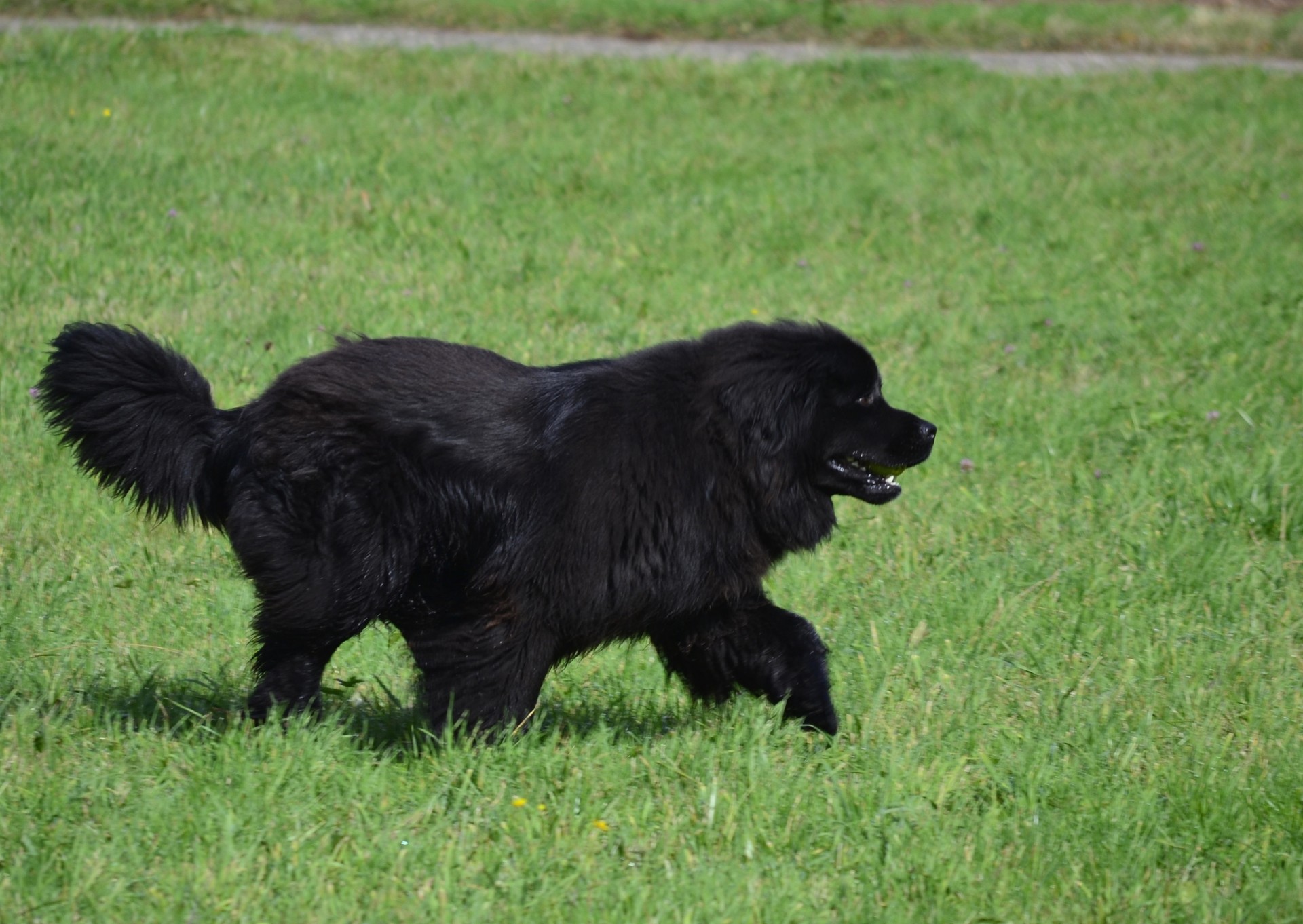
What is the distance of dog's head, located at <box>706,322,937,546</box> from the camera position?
3.90m

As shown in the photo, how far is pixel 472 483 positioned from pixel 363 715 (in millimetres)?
965

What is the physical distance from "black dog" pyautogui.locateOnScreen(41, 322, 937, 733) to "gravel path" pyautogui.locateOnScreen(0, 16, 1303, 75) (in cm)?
922

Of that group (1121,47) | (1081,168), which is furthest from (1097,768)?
(1121,47)

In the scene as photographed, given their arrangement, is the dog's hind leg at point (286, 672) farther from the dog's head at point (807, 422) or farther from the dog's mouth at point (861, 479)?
the dog's mouth at point (861, 479)

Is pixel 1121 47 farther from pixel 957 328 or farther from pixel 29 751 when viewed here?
pixel 29 751

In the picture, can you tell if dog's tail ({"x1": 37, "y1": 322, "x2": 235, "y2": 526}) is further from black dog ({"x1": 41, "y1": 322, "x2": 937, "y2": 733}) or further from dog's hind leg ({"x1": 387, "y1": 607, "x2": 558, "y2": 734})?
dog's hind leg ({"x1": 387, "y1": 607, "x2": 558, "y2": 734})

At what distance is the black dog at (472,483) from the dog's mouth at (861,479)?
0.26 feet

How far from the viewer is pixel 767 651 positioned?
4.11 m

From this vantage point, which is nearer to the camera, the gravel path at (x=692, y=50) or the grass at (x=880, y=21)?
the gravel path at (x=692, y=50)

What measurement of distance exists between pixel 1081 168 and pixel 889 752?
26.1ft

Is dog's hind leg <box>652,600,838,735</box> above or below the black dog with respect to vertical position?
below

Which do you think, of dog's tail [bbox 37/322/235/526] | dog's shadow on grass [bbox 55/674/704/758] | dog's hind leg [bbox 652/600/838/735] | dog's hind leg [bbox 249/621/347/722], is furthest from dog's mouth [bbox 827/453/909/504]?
dog's tail [bbox 37/322/235/526]

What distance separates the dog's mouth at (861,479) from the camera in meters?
4.12

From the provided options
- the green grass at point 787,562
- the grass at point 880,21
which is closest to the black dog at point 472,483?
the green grass at point 787,562
